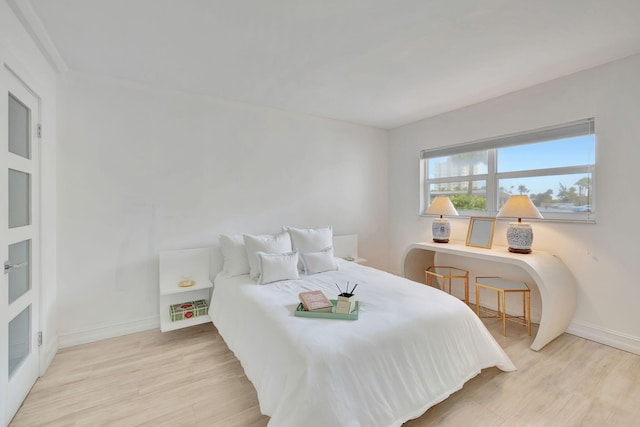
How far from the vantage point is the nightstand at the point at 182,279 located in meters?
2.55

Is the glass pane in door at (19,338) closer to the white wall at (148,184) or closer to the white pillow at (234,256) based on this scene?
the white wall at (148,184)

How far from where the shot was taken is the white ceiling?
5.42 ft

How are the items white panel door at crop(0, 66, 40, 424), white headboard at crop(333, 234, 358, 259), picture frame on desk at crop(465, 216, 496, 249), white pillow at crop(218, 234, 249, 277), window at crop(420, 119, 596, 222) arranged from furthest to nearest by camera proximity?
white headboard at crop(333, 234, 358, 259) → picture frame on desk at crop(465, 216, 496, 249) → white pillow at crop(218, 234, 249, 277) → window at crop(420, 119, 596, 222) → white panel door at crop(0, 66, 40, 424)

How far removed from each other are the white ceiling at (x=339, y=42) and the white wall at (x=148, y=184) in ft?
0.87

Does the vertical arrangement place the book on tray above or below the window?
below

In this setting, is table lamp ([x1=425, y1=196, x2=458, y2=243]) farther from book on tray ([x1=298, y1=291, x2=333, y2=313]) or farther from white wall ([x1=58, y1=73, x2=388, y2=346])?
book on tray ([x1=298, y1=291, x2=333, y2=313])

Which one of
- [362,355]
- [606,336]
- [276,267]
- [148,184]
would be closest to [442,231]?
[606,336]

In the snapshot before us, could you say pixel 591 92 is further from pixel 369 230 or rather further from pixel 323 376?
pixel 323 376

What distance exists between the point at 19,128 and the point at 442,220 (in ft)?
12.6

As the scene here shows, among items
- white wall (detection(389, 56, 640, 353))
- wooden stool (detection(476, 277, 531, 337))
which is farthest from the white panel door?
white wall (detection(389, 56, 640, 353))

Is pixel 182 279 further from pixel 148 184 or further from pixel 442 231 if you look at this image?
pixel 442 231

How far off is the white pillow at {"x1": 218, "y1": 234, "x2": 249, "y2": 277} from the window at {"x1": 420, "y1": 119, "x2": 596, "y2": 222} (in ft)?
9.00

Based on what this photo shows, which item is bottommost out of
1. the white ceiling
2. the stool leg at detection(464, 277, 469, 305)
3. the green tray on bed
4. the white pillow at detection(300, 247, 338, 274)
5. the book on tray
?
the stool leg at detection(464, 277, 469, 305)

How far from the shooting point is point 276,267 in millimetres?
2488
